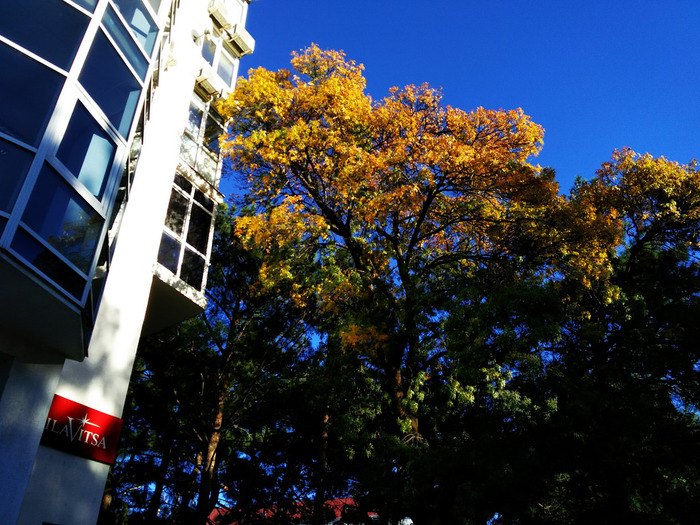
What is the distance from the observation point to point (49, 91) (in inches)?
282

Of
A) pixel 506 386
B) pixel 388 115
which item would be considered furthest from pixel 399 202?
pixel 506 386

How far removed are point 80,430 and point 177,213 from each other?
5.73m

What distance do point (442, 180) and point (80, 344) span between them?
31.4 feet

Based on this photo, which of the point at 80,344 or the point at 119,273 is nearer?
the point at 80,344

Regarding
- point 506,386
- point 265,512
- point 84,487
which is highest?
point 506,386

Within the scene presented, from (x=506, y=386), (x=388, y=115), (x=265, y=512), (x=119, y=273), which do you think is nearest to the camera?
(x=119, y=273)

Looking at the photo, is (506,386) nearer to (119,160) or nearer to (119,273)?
(119,273)

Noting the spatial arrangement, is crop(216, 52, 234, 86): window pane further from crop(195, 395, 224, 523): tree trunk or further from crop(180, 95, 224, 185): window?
crop(195, 395, 224, 523): tree trunk

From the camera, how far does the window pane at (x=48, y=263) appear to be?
658 centimetres

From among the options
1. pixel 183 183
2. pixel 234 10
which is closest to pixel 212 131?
pixel 183 183

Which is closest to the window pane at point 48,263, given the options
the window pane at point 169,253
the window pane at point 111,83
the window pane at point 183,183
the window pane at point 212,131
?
the window pane at point 111,83

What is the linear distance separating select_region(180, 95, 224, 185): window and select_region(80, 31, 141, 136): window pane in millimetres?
5875

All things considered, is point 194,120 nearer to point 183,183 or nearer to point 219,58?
point 183,183

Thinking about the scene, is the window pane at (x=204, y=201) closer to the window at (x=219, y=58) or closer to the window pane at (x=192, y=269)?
the window pane at (x=192, y=269)
